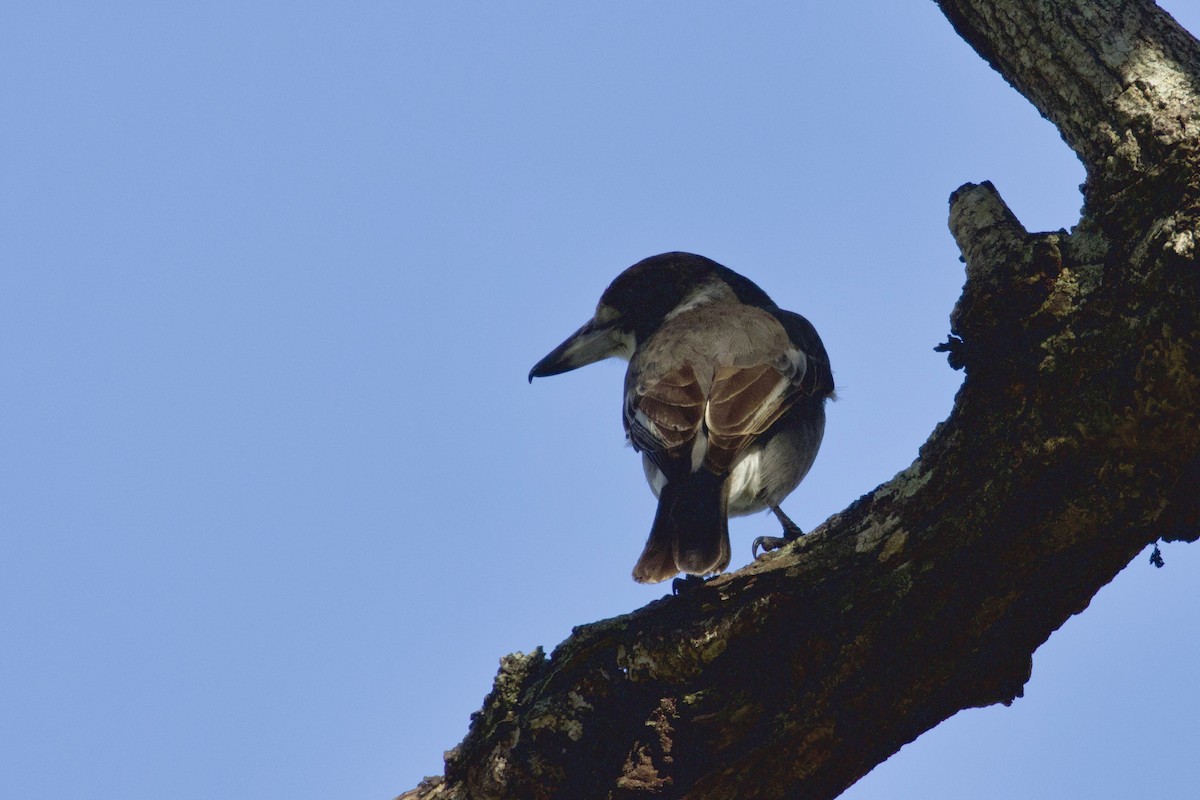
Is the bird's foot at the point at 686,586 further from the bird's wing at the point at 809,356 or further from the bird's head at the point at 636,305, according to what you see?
the bird's head at the point at 636,305

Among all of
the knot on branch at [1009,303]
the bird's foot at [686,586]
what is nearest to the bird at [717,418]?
the bird's foot at [686,586]

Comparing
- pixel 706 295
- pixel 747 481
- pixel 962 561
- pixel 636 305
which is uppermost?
pixel 636 305

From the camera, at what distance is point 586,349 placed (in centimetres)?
770

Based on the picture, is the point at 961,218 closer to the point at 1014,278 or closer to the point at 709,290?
the point at 1014,278

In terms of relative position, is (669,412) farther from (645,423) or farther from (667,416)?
(645,423)

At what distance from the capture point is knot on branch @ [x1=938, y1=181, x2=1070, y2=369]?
→ 3.45 metres

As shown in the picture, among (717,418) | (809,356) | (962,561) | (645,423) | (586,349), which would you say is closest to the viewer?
(962,561)

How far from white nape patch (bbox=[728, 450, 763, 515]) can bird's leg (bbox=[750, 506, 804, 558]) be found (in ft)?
0.48

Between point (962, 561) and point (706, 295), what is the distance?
4476 mm

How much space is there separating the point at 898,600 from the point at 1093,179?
1.40 meters

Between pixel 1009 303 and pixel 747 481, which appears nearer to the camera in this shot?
pixel 1009 303

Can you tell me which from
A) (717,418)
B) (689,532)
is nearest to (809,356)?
(717,418)

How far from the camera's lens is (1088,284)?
11.2 ft

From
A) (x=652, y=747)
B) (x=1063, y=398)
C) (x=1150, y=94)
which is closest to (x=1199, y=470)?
(x=1063, y=398)
